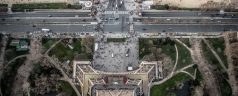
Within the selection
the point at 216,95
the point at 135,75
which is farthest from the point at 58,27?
the point at 216,95

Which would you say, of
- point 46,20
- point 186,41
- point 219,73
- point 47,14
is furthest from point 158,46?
point 47,14

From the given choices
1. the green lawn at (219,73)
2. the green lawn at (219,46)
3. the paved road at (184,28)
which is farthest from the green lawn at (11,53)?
the green lawn at (219,46)

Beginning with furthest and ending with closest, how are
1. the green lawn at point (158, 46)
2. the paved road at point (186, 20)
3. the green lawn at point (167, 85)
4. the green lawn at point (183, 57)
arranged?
the paved road at point (186, 20)
the green lawn at point (158, 46)
the green lawn at point (183, 57)
the green lawn at point (167, 85)

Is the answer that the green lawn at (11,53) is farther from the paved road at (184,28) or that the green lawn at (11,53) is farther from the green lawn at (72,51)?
the paved road at (184,28)

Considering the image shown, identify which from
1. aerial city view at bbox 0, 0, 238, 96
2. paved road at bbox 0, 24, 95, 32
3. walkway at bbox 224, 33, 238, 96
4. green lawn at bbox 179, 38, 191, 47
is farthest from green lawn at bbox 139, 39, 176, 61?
paved road at bbox 0, 24, 95, 32

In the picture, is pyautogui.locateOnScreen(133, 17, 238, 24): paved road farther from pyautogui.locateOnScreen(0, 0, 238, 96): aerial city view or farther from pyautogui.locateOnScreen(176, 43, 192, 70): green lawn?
pyautogui.locateOnScreen(176, 43, 192, 70): green lawn

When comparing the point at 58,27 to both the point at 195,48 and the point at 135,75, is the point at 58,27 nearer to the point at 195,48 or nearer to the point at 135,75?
the point at 135,75

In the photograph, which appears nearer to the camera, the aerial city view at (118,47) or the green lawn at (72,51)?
the aerial city view at (118,47)
